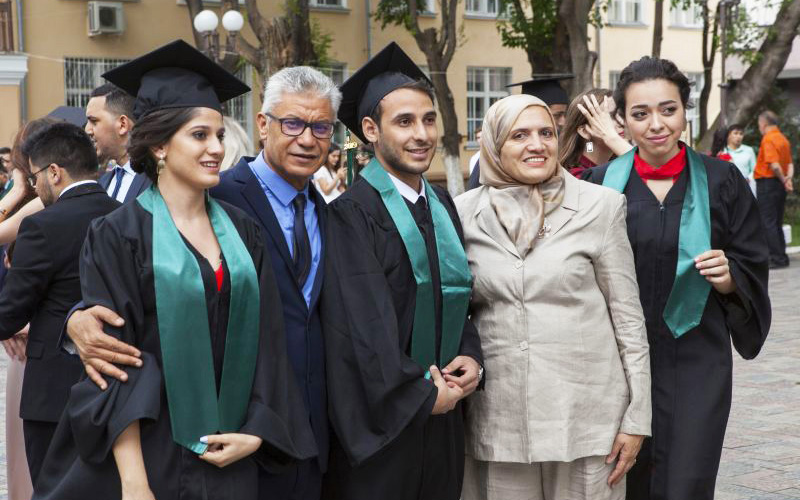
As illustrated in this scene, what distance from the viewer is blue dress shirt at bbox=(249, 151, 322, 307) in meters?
3.93

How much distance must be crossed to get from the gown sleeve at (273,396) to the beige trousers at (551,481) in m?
0.88

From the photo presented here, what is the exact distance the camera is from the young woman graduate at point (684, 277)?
4.32 m

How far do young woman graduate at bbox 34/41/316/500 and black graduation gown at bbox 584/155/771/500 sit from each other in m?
1.50

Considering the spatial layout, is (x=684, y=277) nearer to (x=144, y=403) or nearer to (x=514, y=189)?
(x=514, y=189)

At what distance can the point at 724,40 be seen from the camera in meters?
20.3

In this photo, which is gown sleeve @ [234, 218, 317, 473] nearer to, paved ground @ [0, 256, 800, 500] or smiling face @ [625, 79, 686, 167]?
smiling face @ [625, 79, 686, 167]

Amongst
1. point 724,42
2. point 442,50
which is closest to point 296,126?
point 724,42

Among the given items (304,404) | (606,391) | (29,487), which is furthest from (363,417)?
(29,487)

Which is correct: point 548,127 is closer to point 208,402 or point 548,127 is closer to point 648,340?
point 648,340

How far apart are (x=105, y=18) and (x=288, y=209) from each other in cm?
2120

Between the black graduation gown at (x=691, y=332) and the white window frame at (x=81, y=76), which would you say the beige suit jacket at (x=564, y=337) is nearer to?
the black graduation gown at (x=691, y=332)

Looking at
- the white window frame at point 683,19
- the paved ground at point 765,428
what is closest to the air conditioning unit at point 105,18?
the paved ground at point 765,428

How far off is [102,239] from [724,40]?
18.5 meters

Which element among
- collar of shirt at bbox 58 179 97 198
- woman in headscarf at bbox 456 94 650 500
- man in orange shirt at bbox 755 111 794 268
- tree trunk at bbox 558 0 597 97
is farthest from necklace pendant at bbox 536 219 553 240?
tree trunk at bbox 558 0 597 97
